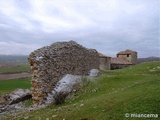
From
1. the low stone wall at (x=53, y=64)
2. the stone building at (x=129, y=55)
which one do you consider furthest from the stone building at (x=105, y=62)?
the low stone wall at (x=53, y=64)

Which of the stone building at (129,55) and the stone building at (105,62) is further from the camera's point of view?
the stone building at (129,55)

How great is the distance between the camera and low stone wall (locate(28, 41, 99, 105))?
56.0 ft

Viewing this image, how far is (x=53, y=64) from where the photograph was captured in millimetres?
18328

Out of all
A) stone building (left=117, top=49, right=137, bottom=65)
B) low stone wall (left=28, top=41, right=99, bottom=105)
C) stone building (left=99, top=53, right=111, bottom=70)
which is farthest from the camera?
stone building (left=117, top=49, right=137, bottom=65)

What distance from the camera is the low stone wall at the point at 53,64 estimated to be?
17078 millimetres

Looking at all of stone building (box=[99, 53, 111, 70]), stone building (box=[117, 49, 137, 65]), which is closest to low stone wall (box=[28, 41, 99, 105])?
stone building (box=[99, 53, 111, 70])

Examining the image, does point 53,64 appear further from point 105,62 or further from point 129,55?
point 129,55

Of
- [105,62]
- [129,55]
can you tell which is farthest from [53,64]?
[129,55]

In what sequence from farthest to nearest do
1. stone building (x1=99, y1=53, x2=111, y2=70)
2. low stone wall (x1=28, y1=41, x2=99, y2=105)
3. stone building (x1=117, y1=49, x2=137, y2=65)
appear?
stone building (x1=117, y1=49, x2=137, y2=65) < stone building (x1=99, y1=53, x2=111, y2=70) < low stone wall (x1=28, y1=41, x2=99, y2=105)

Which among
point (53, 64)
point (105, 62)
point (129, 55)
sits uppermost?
point (129, 55)

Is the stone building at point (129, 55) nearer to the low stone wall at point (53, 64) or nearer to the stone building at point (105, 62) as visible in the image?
the stone building at point (105, 62)

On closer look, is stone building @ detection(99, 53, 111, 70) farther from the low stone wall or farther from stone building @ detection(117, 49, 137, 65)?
the low stone wall

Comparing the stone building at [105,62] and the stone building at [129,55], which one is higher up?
the stone building at [129,55]

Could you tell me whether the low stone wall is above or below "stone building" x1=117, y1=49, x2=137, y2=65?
below
